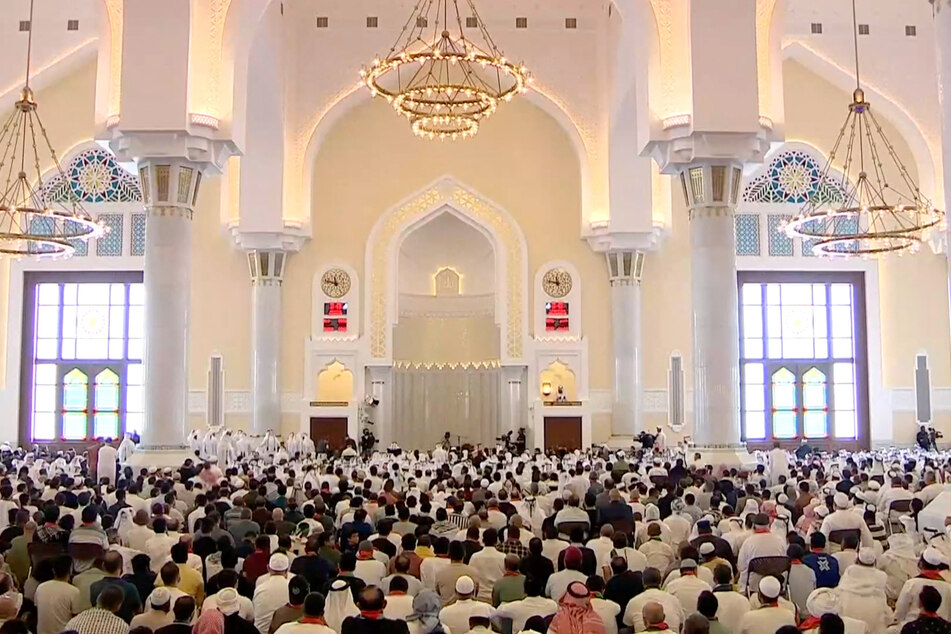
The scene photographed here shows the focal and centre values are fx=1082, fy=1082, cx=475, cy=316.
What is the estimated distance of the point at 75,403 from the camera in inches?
885

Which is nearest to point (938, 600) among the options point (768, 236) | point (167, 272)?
point (167, 272)

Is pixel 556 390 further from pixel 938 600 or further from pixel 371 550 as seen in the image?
pixel 938 600

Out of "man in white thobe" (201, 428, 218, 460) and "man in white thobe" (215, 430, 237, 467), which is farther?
"man in white thobe" (201, 428, 218, 460)

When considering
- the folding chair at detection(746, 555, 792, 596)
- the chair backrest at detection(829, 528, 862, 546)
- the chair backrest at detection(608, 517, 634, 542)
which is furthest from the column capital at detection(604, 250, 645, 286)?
the folding chair at detection(746, 555, 792, 596)

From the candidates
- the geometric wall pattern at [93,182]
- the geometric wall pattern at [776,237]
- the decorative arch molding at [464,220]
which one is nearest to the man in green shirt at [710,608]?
the decorative arch molding at [464,220]

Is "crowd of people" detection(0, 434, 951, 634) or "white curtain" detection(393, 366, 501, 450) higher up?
"white curtain" detection(393, 366, 501, 450)

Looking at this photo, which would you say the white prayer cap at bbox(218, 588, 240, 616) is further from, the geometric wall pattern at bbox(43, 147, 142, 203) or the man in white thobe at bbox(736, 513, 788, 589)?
the geometric wall pattern at bbox(43, 147, 142, 203)

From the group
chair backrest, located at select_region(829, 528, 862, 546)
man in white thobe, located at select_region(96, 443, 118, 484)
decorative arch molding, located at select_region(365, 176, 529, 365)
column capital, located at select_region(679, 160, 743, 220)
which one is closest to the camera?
chair backrest, located at select_region(829, 528, 862, 546)

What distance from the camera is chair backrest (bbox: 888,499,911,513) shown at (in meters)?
10.3

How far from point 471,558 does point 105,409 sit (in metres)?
17.2

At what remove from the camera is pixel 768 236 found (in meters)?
23.0

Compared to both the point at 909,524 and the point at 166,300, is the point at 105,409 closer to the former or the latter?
the point at 166,300

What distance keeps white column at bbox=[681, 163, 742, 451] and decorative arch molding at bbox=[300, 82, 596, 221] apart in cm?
749

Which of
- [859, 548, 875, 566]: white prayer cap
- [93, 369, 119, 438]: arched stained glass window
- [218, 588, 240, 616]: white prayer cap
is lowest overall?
[218, 588, 240, 616]: white prayer cap
